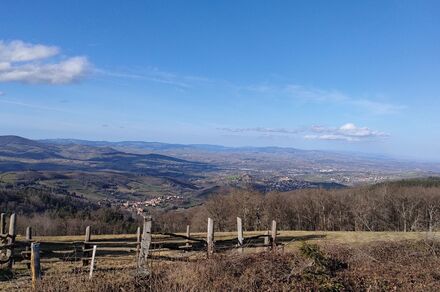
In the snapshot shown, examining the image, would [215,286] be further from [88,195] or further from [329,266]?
[88,195]

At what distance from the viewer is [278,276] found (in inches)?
410

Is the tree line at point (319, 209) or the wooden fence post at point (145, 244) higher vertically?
the wooden fence post at point (145, 244)

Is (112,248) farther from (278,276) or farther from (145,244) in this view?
(278,276)

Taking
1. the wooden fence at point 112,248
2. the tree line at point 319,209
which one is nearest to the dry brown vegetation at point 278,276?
the wooden fence at point 112,248

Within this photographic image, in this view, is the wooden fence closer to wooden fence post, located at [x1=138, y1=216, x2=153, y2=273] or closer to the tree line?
wooden fence post, located at [x1=138, y1=216, x2=153, y2=273]

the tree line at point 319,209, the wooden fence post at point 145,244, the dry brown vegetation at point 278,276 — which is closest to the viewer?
the dry brown vegetation at point 278,276

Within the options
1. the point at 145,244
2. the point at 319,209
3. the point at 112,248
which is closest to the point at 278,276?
the point at 145,244

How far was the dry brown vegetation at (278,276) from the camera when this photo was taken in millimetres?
9297

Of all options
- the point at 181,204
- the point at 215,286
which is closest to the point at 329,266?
the point at 215,286

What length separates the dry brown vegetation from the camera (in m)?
9.30

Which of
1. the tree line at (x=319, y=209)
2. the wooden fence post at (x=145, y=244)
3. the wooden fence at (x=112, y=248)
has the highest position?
the wooden fence post at (x=145, y=244)

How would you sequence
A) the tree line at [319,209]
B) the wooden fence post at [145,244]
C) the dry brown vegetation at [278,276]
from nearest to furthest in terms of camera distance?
the dry brown vegetation at [278,276]
the wooden fence post at [145,244]
the tree line at [319,209]

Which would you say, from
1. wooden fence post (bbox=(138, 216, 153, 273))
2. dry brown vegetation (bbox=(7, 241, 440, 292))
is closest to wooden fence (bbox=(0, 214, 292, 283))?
wooden fence post (bbox=(138, 216, 153, 273))

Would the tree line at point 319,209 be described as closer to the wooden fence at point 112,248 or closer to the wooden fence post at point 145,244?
the wooden fence at point 112,248
